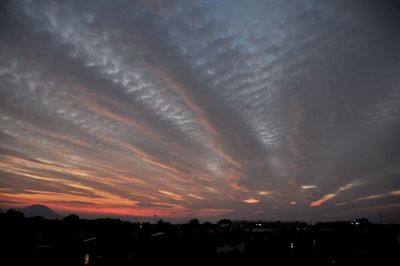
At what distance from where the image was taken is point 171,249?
120 feet

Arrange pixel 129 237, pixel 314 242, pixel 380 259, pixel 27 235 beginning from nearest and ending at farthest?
pixel 380 259, pixel 27 235, pixel 129 237, pixel 314 242

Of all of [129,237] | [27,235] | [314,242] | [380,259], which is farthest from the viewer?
[314,242]

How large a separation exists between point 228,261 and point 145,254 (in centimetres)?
1217

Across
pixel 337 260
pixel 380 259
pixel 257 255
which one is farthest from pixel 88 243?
pixel 380 259

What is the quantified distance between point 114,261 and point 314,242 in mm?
41747

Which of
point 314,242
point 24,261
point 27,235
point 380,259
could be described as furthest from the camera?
point 314,242

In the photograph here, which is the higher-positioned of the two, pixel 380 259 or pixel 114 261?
pixel 380 259

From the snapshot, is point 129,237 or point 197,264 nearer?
point 197,264

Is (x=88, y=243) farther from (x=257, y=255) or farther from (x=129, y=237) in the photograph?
(x=257, y=255)

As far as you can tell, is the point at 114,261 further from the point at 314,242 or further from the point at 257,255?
the point at 314,242

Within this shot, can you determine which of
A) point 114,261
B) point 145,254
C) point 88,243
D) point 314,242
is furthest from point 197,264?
point 314,242

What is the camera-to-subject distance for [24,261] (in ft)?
101

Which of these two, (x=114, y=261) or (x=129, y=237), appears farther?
(x=129, y=237)

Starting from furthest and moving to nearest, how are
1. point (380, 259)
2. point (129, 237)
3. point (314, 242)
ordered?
1. point (314, 242)
2. point (129, 237)
3. point (380, 259)
